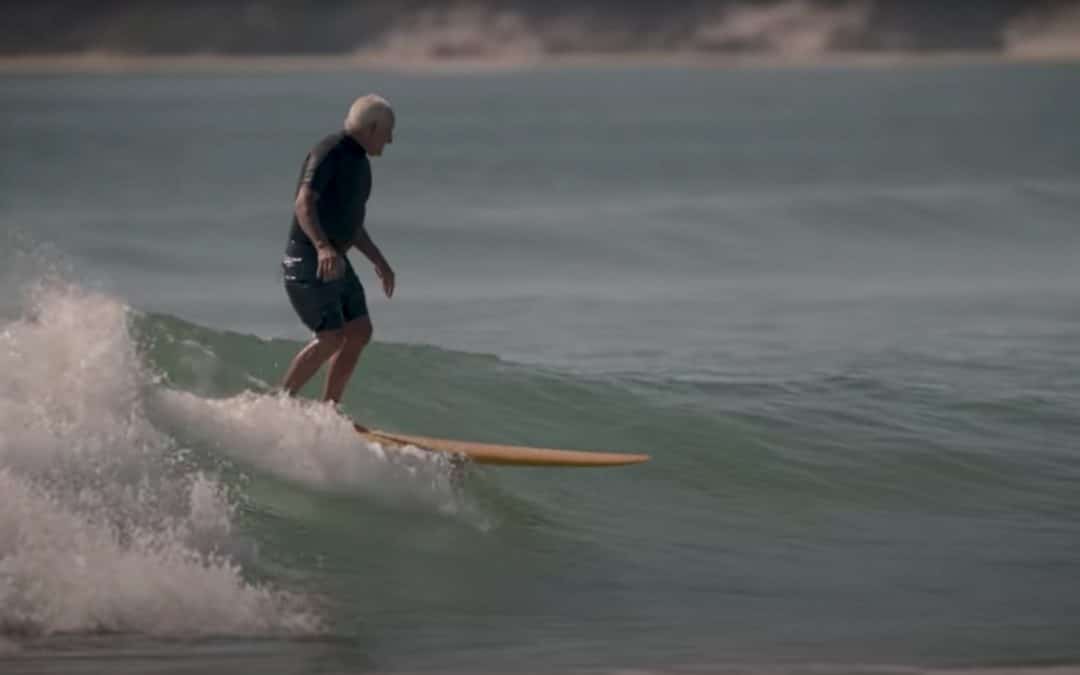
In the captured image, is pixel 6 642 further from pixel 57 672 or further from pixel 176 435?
pixel 176 435

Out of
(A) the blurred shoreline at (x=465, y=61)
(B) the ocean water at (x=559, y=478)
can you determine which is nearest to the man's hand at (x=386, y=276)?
(B) the ocean water at (x=559, y=478)

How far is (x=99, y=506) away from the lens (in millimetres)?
8758

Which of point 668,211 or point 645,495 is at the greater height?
point 668,211

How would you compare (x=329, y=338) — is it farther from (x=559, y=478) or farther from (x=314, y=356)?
(x=559, y=478)

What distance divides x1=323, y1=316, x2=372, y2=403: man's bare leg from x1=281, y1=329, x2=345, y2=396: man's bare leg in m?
0.04

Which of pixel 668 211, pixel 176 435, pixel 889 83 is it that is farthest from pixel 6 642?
pixel 889 83

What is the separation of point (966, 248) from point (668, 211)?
7.36m

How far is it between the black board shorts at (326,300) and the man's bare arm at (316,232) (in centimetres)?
13

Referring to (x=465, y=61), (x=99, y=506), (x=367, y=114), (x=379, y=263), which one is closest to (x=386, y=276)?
(x=379, y=263)

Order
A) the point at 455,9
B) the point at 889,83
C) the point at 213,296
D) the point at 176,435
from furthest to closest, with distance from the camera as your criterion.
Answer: the point at 455,9
the point at 889,83
the point at 213,296
the point at 176,435

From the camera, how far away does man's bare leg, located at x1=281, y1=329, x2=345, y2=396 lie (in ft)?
30.4

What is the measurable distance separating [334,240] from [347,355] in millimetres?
473

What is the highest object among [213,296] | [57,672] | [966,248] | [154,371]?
[966,248]

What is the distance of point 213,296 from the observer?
22.4m
